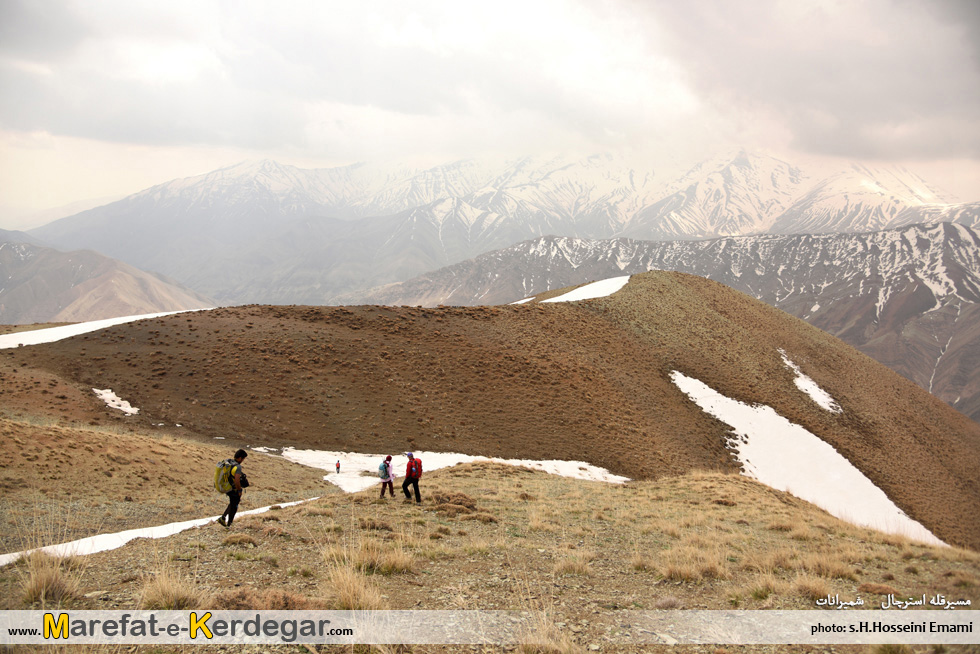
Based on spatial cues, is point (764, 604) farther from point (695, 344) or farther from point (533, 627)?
point (695, 344)

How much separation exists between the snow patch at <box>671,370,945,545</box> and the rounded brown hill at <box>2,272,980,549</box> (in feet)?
4.48

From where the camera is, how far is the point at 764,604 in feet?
25.4

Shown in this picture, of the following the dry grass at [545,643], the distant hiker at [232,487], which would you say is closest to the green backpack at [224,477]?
the distant hiker at [232,487]

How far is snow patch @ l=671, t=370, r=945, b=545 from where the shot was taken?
36.3 meters

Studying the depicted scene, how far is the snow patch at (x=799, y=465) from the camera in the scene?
36.3 m

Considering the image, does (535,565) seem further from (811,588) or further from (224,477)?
(224,477)

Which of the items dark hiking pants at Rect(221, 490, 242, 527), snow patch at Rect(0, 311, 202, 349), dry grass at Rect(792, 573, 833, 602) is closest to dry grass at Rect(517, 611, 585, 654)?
dry grass at Rect(792, 573, 833, 602)

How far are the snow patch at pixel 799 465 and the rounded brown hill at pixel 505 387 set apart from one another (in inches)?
53.8

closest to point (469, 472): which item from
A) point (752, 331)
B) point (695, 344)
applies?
point (695, 344)

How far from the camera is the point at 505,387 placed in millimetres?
40250

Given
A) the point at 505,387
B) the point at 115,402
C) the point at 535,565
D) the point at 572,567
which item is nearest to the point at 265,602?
the point at 535,565

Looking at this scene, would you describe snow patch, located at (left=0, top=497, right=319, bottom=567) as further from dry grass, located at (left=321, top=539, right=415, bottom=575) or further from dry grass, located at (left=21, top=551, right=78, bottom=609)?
dry grass, located at (left=321, top=539, right=415, bottom=575)

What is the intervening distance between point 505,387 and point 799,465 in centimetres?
2305

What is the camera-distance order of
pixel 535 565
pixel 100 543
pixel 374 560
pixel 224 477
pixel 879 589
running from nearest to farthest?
1. pixel 879 589
2. pixel 374 560
3. pixel 535 565
4. pixel 100 543
5. pixel 224 477
